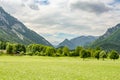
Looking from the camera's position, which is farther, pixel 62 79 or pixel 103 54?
pixel 103 54

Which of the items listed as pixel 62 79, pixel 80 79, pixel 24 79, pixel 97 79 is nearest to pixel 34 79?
pixel 24 79

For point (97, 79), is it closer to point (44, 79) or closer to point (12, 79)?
point (44, 79)

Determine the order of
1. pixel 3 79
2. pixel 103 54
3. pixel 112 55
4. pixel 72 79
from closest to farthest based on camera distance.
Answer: pixel 3 79 → pixel 72 79 → pixel 112 55 → pixel 103 54

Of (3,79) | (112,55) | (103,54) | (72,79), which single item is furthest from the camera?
(103,54)

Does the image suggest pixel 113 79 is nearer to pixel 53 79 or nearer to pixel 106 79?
pixel 106 79

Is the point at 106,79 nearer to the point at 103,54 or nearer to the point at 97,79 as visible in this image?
the point at 97,79

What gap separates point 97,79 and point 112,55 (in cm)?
12082

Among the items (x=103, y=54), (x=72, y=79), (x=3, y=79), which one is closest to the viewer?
(x=3, y=79)

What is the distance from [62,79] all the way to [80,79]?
2658 mm

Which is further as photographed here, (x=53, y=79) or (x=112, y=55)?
(x=112, y=55)

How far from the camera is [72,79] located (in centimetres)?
4012

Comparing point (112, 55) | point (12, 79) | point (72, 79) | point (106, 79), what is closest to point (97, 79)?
point (106, 79)

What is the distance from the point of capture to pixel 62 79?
39.9m

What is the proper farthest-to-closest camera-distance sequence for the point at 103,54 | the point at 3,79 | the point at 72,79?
1. the point at 103,54
2. the point at 72,79
3. the point at 3,79
